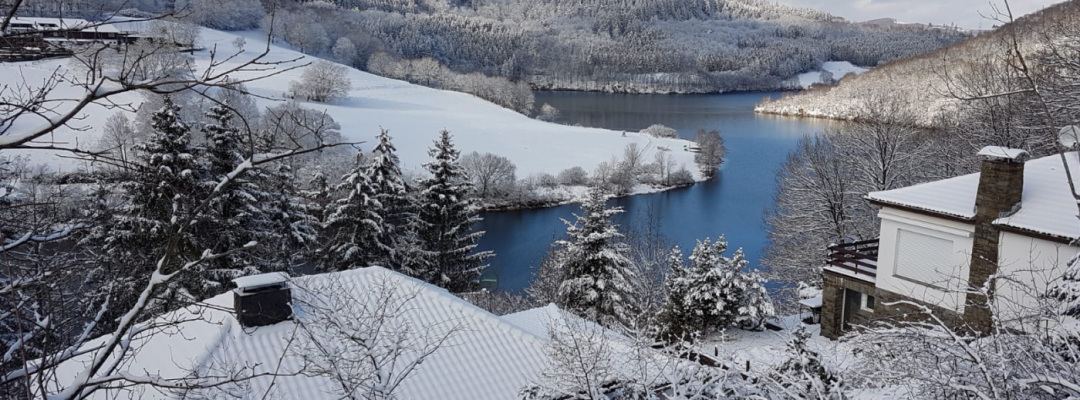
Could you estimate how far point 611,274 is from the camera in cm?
1603

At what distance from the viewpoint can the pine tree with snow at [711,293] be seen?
14.7 m

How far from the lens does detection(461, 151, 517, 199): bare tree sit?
33438mm

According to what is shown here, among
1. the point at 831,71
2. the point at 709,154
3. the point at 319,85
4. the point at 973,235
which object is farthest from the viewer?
the point at 831,71

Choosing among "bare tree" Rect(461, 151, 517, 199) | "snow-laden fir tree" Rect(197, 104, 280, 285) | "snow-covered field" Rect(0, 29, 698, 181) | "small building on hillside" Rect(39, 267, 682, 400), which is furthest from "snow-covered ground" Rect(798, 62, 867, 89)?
"small building on hillside" Rect(39, 267, 682, 400)

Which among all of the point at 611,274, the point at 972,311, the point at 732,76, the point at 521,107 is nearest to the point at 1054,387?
the point at 972,311

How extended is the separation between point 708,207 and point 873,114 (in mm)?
14434

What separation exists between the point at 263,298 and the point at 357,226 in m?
9.64

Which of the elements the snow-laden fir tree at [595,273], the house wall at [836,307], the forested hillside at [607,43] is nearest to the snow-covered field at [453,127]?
the forested hillside at [607,43]

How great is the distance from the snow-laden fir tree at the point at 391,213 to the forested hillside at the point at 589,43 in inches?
1428

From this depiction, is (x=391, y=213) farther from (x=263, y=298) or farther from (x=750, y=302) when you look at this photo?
(x=263, y=298)

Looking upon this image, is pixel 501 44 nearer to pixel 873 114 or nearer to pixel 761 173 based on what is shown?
pixel 761 173

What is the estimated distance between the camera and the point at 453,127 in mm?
45156

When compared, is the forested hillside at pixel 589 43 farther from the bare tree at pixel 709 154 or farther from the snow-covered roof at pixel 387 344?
the snow-covered roof at pixel 387 344

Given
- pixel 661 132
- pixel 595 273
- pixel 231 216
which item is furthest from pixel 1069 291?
pixel 661 132
